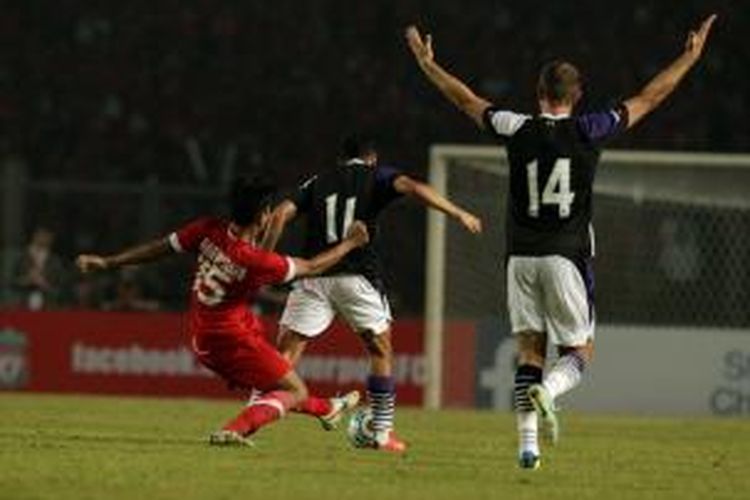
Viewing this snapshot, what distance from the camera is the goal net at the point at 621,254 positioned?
2323 cm

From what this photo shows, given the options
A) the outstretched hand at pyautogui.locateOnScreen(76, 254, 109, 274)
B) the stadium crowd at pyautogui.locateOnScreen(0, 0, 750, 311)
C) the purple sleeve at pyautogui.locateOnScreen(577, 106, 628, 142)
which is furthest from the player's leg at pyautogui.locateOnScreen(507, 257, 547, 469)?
the stadium crowd at pyautogui.locateOnScreen(0, 0, 750, 311)

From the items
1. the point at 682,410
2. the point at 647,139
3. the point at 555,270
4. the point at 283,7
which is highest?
the point at 283,7

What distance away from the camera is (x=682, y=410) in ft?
76.2

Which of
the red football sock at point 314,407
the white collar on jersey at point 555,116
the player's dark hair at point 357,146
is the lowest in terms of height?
the red football sock at point 314,407

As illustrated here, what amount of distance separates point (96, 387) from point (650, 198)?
6.89m

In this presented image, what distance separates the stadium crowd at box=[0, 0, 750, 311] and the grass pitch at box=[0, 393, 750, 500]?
14330 mm

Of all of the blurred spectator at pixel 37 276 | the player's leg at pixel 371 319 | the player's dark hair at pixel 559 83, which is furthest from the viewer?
the blurred spectator at pixel 37 276

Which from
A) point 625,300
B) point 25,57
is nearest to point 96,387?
point 625,300

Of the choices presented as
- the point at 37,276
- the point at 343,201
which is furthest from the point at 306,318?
the point at 37,276

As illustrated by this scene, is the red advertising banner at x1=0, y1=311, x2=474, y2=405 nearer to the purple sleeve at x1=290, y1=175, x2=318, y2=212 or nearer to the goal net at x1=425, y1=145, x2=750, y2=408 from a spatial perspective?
the goal net at x1=425, y1=145, x2=750, y2=408

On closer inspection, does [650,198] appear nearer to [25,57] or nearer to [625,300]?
[625,300]

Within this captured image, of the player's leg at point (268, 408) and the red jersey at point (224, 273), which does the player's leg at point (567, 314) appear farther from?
the player's leg at point (268, 408)

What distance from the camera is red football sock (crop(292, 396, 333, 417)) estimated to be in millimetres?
12898

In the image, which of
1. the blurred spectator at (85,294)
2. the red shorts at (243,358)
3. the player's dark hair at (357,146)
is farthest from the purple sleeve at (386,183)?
the blurred spectator at (85,294)
